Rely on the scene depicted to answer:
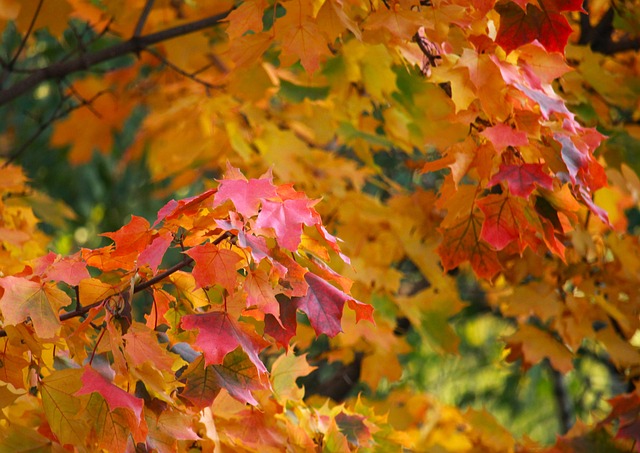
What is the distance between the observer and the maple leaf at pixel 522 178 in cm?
129

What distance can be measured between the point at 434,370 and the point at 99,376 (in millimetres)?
3739

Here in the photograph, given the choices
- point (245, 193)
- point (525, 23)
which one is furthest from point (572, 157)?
point (245, 193)

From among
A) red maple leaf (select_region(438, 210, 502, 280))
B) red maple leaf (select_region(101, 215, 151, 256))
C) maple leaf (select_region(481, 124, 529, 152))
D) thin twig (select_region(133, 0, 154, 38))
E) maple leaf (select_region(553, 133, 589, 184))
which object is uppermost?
thin twig (select_region(133, 0, 154, 38))

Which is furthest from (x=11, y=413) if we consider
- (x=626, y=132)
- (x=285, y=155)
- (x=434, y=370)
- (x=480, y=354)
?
(x=434, y=370)

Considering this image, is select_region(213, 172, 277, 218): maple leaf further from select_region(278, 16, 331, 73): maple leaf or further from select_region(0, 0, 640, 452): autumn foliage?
select_region(278, 16, 331, 73): maple leaf

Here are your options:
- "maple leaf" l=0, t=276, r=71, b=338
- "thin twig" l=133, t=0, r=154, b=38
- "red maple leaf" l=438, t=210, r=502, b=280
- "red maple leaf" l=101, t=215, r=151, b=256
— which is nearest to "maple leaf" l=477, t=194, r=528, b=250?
"red maple leaf" l=438, t=210, r=502, b=280

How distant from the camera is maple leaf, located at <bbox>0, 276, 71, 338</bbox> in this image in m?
1.05

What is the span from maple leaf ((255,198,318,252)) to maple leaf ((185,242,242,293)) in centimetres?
6

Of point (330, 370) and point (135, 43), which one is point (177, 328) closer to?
point (135, 43)

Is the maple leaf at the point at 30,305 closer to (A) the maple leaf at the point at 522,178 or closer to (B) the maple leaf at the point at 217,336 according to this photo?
(B) the maple leaf at the point at 217,336

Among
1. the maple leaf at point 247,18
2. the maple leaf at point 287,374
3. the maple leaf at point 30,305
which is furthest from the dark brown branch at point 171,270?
the maple leaf at point 247,18

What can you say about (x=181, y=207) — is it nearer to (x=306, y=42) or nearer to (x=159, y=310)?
(x=159, y=310)

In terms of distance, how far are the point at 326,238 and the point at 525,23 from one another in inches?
20.3

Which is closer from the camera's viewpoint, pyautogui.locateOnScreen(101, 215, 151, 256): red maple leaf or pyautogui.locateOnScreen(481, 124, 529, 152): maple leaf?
pyautogui.locateOnScreen(101, 215, 151, 256): red maple leaf
